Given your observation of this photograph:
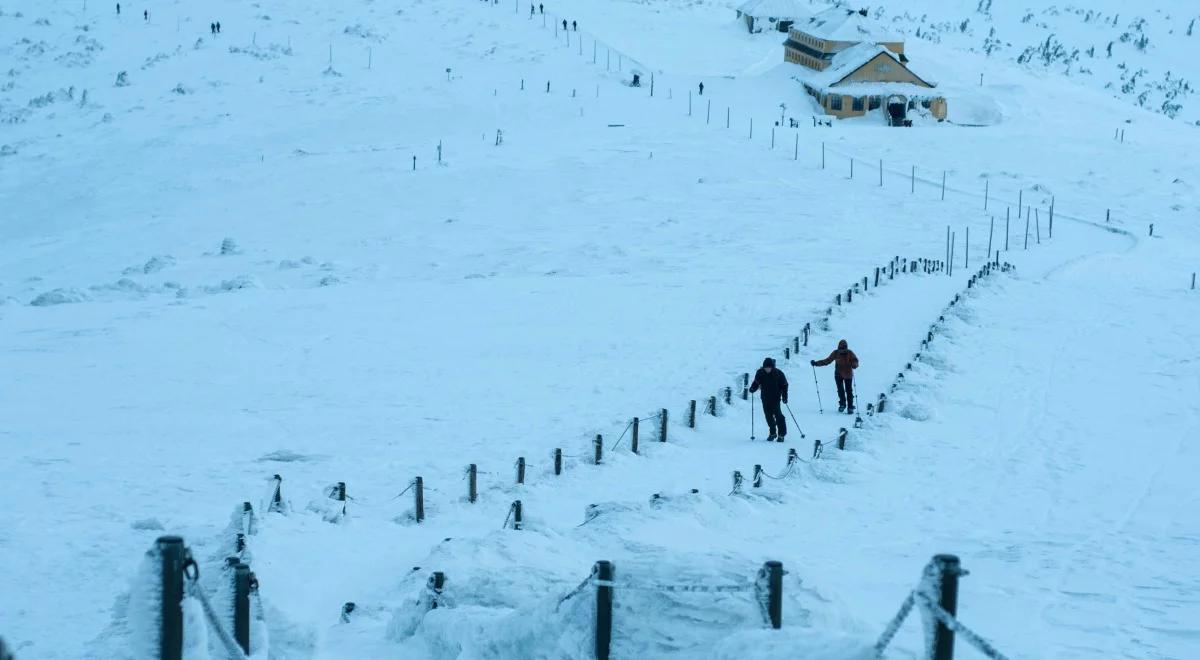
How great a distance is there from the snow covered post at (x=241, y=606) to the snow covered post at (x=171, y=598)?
138 cm

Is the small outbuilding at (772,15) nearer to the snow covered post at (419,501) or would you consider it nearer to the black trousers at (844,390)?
the black trousers at (844,390)

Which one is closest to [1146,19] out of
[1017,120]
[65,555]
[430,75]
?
[1017,120]

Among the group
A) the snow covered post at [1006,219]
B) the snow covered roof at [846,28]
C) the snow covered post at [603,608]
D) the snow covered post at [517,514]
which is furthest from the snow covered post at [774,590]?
the snow covered roof at [846,28]

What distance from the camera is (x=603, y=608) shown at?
6.47 m

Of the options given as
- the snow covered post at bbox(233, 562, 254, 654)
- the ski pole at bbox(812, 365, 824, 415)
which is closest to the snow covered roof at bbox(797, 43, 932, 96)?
the ski pole at bbox(812, 365, 824, 415)

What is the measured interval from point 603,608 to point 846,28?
52042mm

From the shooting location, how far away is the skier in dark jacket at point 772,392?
14.4 m

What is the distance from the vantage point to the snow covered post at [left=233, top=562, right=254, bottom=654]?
282 inches

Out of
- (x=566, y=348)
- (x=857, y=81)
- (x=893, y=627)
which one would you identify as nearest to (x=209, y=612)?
(x=893, y=627)

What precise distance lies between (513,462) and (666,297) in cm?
1187

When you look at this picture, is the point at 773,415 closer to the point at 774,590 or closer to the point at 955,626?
the point at 774,590

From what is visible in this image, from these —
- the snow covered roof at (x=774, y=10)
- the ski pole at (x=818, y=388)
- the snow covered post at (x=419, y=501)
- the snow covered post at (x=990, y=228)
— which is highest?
the snow covered roof at (x=774, y=10)

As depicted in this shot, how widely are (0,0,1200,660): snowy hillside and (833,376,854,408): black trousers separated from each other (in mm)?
386

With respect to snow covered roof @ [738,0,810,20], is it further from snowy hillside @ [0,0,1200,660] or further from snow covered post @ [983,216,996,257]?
snow covered post @ [983,216,996,257]
